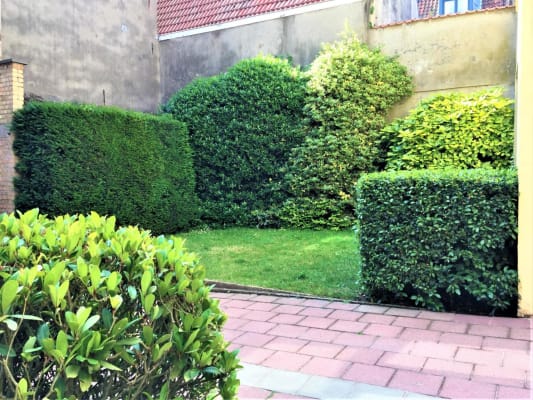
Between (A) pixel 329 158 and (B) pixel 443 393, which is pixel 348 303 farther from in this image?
(A) pixel 329 158

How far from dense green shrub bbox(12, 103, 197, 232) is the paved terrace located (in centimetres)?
474

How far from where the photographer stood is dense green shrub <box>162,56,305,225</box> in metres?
9.95

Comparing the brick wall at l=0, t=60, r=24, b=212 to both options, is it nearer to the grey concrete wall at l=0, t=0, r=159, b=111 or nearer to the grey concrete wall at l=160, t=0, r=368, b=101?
the grey concrete wall at l=0, t=0, r=159, b=111

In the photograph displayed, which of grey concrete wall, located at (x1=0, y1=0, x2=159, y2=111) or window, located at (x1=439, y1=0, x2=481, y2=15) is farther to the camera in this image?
window, located at (x1=439, y1=0, x2=481, y2=15)

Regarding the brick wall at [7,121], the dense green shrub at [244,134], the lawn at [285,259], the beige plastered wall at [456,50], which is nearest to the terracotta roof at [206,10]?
the beige plastered wall at [456,50]

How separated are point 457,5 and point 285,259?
16.0 m

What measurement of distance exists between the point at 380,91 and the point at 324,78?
1.20 m

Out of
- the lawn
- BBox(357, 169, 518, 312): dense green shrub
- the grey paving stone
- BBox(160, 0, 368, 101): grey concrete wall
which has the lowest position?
the grey paving stone

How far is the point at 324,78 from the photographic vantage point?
962cm

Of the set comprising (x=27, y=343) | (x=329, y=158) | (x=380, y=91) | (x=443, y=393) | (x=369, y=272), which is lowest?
(x=443, y=393)

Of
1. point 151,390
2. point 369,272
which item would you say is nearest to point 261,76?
point 369,272

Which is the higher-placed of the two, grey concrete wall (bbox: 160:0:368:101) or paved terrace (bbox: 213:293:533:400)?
grey concrete wall (bbox: 160:0:368:101)

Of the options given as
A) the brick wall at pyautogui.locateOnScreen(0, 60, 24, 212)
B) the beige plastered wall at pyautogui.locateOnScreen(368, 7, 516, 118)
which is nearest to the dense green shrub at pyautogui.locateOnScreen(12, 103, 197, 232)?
the brick wall at pyautogui.locateOnScreen(0, 60, 24, 212)

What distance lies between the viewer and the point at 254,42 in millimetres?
12492
